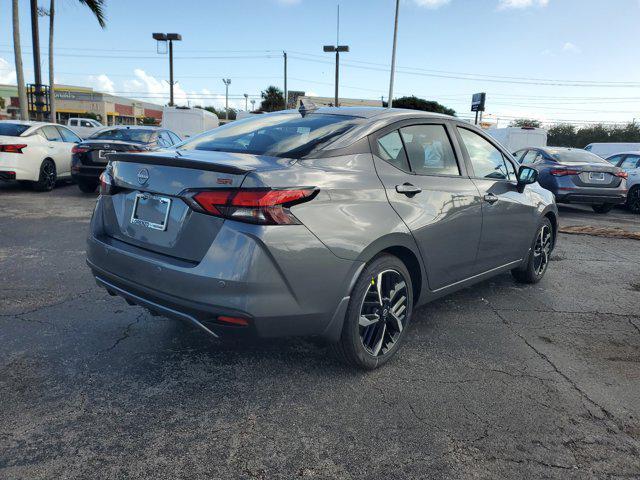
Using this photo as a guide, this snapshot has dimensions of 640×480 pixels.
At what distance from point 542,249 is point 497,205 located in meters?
1.55

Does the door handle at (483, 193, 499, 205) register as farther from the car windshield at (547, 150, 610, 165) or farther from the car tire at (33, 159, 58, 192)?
the car tire at (33, 159, 58, 192)

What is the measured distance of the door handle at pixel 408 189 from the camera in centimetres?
311

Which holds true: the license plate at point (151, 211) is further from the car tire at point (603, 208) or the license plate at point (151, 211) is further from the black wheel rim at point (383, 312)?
the car tire at point (603, 208)

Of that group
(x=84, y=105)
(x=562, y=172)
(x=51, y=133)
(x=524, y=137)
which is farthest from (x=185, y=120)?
(x=84, y=105)

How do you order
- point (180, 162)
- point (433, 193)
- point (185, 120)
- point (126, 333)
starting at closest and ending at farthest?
1. point (180, 162)
2. point (433, 193)
3. point (126, 333)
4. point (185, 120)

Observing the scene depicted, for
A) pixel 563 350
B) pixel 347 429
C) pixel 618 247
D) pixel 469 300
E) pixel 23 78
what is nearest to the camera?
pixel 347 429

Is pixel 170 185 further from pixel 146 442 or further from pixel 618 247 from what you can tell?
pixel 618 247

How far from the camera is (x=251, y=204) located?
7.88 feet

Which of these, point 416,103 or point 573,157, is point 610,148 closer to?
point 573,157

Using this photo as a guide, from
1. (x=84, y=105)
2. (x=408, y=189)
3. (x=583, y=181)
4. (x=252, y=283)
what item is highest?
(x=84, y=105)

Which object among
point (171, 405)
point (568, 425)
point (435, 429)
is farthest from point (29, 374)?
point (568, 425)

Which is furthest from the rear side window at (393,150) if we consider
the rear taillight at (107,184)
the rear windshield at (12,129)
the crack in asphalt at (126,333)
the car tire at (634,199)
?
the car tire at (634,199)

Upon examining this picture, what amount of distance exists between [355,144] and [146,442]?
1.98 metres

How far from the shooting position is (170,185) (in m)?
2.62
